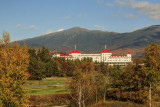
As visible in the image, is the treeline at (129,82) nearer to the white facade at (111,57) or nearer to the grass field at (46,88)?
the grass field at (46,88)

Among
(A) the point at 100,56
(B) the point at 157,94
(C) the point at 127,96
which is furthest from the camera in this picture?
(A) the point at 100,56

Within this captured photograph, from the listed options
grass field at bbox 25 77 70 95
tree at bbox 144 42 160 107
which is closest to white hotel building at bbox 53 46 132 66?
grass field at bbox 25 77 70 95

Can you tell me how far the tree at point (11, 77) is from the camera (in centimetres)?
2002

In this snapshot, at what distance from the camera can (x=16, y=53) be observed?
22.5m

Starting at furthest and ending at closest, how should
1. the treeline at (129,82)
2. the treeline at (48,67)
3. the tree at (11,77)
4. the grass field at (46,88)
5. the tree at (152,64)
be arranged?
the treeline at (48,67), the grass field at (46,88), the tree at (152,64), the treeline at (129,82), the tree at (11,77)

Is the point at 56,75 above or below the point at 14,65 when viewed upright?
below

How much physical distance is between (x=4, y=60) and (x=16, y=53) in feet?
5.67

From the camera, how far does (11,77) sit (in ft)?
70.0

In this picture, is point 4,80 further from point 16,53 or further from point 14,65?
point 16,53

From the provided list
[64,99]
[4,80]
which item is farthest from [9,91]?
[64,99]

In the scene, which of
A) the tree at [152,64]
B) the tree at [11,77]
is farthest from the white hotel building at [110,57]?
the tree at [11,77]

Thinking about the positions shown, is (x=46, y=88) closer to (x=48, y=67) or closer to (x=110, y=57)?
(x=48, y=67)

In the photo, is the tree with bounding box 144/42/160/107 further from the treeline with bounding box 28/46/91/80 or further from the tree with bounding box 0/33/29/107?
the treeline with bounding box 28/46/91/80

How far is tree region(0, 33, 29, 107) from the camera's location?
65.7 ft
